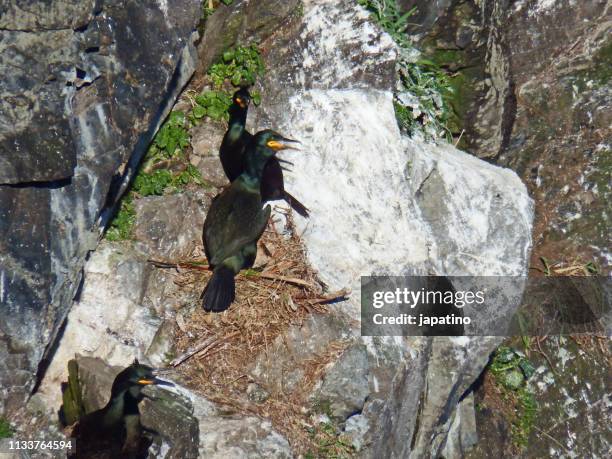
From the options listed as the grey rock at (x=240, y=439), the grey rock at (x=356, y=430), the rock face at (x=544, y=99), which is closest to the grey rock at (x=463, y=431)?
the rock face at (x=544, y=99)

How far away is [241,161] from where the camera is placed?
789cm

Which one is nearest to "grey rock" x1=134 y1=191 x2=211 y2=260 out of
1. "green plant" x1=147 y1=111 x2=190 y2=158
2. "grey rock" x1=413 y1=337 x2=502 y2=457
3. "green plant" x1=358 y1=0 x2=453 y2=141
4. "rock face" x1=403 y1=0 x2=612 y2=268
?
"green plant" x1=147 y1=111 x2=190 y2=158

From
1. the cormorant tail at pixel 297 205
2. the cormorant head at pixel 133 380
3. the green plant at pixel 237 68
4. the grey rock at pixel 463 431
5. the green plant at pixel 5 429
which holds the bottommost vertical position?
the grey rock at pixel 463 431

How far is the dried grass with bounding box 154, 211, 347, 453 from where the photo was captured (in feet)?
23.6

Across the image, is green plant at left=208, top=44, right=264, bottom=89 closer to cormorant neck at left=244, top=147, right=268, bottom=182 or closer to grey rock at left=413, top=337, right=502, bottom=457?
cormorant neck at left=244, top=147, right=268, bottom=182

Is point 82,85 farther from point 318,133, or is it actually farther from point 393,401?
point 393,401

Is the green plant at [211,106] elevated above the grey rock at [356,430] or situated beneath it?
elevated above

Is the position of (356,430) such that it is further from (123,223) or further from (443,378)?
(123,223)

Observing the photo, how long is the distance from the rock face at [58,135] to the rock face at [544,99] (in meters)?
3.70

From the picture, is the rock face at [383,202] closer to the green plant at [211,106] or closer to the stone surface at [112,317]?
the green plant at [211,106]

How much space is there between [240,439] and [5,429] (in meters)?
1.65

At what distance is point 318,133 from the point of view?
8.10m

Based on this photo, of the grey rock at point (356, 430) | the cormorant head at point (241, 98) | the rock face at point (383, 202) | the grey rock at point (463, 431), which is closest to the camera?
the grey rock at point (356, 430)
